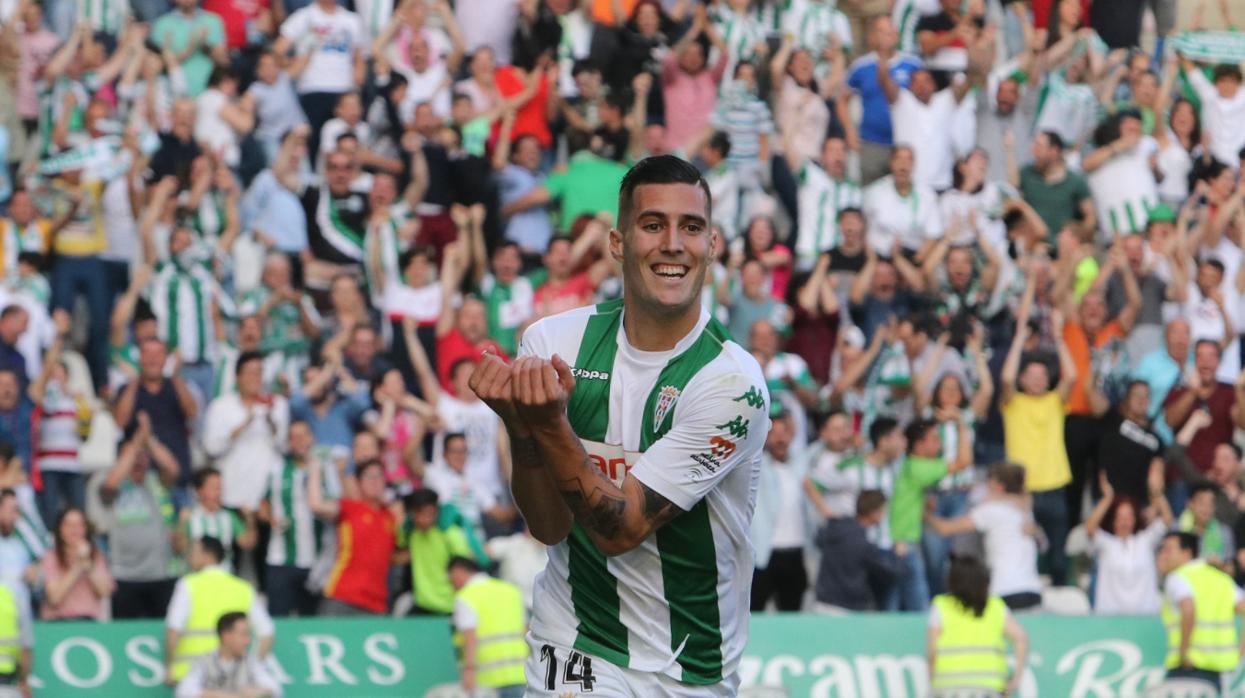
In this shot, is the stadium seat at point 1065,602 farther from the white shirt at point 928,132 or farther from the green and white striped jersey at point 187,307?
the green and white striped jersey at point 187,307

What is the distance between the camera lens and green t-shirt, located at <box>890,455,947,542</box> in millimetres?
15336

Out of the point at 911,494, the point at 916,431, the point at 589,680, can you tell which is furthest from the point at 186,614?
the point at 589,680

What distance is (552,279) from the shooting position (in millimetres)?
16109

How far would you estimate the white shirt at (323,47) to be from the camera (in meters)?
17.5

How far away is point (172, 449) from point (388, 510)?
1.66 m

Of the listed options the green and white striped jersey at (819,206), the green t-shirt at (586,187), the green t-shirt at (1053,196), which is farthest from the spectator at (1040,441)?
the green t-shirt at (586,187)

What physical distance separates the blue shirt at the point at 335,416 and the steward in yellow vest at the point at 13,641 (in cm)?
250

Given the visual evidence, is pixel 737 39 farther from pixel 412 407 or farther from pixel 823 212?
pixel 412 407

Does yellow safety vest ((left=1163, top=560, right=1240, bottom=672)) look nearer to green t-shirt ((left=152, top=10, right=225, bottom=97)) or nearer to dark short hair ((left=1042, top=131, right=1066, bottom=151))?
dark short hair ((left=1042, top=131, right=1066, bottom=151))

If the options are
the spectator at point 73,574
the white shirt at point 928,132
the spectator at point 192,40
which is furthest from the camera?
the white shirt at point 928,132

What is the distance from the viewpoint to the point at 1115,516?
15812 mm

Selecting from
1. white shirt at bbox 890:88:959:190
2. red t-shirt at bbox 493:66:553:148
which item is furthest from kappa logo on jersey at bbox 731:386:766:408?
white shirt at bbox 890:88:959:190

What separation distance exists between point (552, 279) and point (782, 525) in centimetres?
260

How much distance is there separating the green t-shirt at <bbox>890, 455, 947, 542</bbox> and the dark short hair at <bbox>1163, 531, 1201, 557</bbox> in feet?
5.63
